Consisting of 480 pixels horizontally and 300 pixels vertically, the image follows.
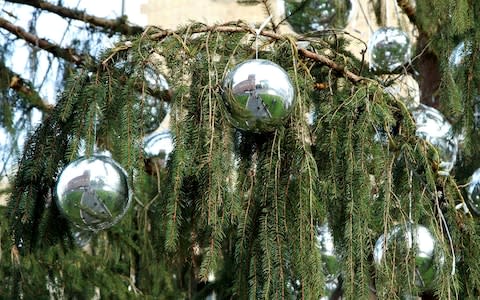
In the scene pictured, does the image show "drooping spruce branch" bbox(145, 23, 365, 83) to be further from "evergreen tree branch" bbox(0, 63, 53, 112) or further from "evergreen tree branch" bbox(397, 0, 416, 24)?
"evergreen tree branch" bbox(397, 0, 416, 24)

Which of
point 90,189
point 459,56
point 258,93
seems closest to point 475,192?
point 459,56

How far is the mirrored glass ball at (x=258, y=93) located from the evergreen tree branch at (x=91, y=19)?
220 cm

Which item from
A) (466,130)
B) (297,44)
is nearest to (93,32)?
(466,130)

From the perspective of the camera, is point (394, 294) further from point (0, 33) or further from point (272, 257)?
point (0, 33)

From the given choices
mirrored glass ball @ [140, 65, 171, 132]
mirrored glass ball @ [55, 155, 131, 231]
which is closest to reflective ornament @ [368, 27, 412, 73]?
mirrored glass ball @ [140, 65, 171, 132]

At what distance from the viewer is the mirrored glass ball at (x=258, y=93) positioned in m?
1.98

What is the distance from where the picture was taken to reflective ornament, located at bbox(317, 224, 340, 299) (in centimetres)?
244

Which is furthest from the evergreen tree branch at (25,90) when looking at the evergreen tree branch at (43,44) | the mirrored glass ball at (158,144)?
the mirrored glass ball at (158,144)

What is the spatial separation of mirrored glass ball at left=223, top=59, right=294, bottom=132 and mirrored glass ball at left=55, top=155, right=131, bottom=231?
10.8 inches

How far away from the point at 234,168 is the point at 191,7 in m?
8.11

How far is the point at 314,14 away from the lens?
296 centimetres

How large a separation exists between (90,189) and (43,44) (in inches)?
81.6

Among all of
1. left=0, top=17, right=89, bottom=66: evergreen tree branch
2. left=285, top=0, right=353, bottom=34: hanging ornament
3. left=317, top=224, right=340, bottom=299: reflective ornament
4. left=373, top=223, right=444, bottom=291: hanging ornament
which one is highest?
Answer: left=0, top=17, right=89, bottom=66: evergreen tree branch

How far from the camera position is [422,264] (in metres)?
2.27
